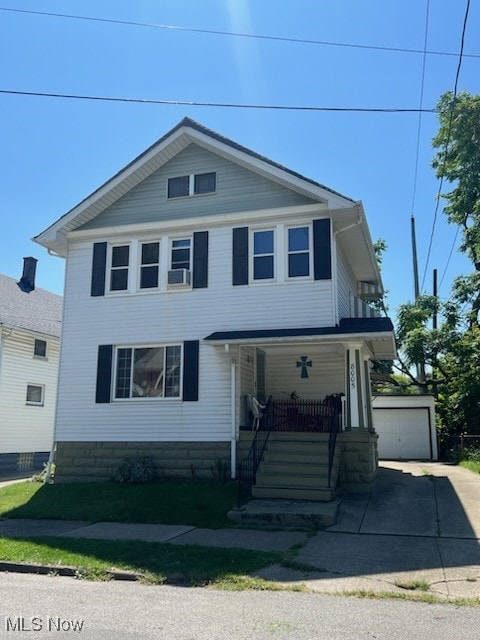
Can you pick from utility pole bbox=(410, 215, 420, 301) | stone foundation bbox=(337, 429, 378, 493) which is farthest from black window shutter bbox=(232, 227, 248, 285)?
utility pole bbox=(410, 215, 420, 301)

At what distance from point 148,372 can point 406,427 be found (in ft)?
42.1

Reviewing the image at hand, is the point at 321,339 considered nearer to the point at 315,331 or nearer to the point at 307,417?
the point at 315,331

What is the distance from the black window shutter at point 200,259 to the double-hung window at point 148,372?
5.85ft

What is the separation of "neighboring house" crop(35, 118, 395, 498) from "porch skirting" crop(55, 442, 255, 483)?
3 centimetres

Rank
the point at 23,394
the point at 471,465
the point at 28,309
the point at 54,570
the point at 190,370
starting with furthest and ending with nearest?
the point at 28,309
the point at 23,394
the point at 471,465
the point at 190,370
the point at 54,570

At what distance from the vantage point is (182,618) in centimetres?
523

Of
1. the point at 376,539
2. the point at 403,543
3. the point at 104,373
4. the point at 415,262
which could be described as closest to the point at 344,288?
the point at 104,373

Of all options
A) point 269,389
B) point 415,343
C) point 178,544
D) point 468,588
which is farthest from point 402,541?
point 415,343

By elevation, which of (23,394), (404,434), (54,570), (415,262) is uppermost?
(415,262)

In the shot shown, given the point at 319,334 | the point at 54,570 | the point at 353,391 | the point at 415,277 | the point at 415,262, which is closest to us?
the point at 54,570

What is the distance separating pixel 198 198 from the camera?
14820 millimetres

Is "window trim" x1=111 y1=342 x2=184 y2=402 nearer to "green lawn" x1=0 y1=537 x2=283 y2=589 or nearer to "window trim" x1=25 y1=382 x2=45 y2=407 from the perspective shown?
"green lawn" x1=0 y1=537 x2=283 y2=589

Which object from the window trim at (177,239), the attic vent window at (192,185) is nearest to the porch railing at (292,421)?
the window trim at (177,239)

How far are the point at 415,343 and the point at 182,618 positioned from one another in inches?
838
